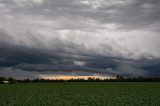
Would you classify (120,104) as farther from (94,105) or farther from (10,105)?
(10,105)

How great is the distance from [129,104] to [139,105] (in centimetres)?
163

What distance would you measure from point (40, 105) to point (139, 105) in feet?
40.5

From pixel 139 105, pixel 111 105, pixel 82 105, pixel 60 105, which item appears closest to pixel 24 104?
pixel 60 105

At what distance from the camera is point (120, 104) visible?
139 feet

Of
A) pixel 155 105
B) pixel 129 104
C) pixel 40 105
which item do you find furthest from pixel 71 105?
pixel 155 105

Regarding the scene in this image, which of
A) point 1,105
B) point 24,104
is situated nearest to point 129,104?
point 24,104

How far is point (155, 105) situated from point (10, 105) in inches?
709

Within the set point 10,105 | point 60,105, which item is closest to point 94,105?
point 60,105

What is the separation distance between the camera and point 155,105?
40.8 meters

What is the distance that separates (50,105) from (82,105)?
13.4 ft

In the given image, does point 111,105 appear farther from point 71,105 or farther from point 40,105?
point 40,105

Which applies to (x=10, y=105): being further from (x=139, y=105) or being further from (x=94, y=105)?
(x=139, y=105)

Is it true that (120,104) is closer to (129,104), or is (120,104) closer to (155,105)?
(129,104)

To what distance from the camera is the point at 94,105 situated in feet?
137
